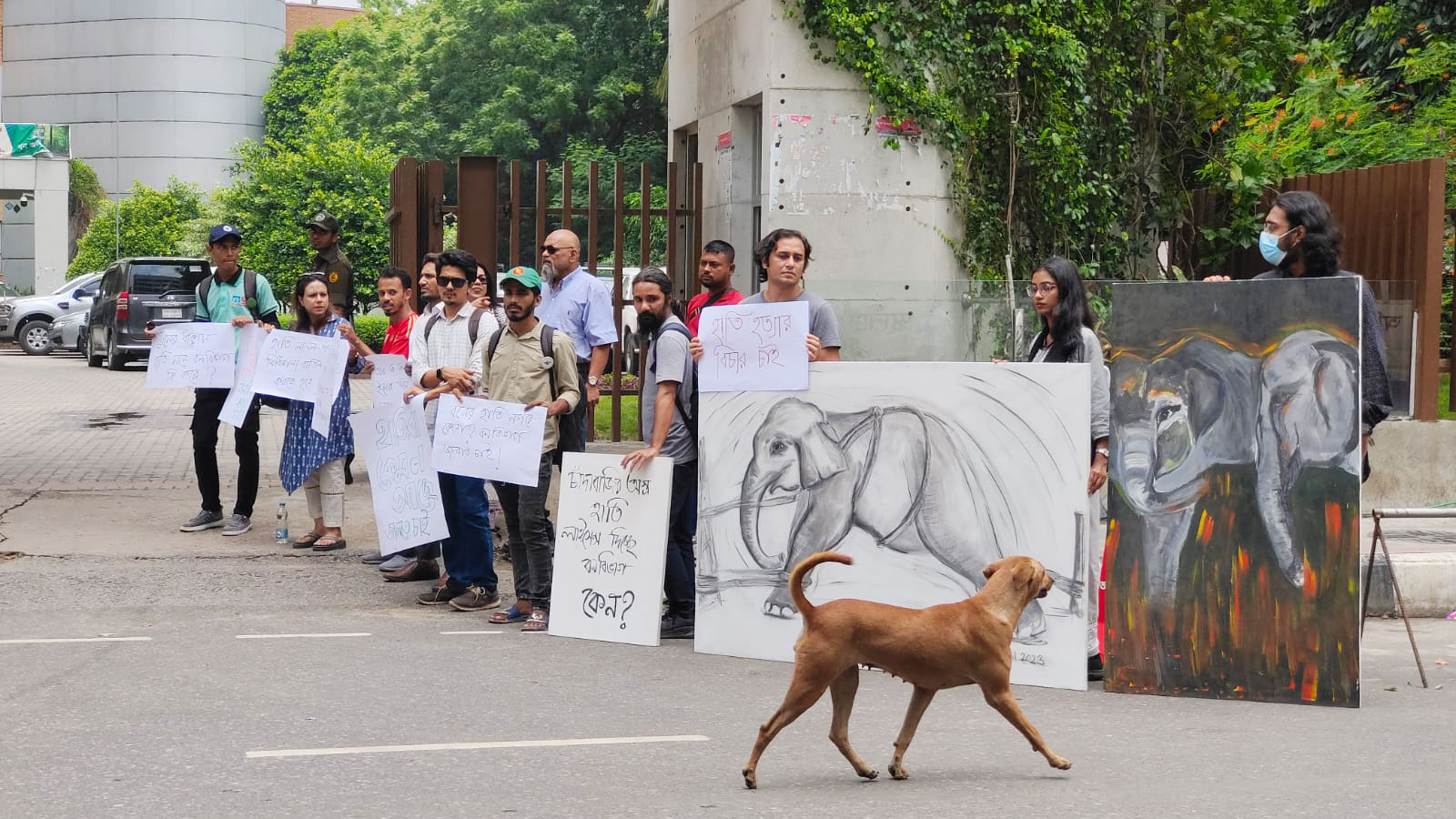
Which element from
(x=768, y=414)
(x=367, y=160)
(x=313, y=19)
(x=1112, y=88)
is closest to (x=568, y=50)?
(x=367, y=160)

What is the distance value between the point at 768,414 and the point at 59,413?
14.8 metres

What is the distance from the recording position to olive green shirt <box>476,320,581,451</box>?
26.2ft

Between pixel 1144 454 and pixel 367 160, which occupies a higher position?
pixel 367 160

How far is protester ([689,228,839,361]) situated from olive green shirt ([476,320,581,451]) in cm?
69

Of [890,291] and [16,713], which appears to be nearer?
[16,713]

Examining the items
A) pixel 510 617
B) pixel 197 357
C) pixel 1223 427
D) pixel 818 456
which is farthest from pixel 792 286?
pixel 197 357

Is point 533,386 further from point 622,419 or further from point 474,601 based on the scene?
point 622,419

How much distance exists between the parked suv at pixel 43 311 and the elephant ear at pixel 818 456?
3100cm

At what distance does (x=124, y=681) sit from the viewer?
6656mm

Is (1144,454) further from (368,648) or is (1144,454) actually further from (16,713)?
(16,713)

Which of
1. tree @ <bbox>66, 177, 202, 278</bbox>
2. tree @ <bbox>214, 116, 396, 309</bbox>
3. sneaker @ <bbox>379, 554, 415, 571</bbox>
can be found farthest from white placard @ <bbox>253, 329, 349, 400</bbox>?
tree @ <bbox>66, 177, 202, 278</bbox>

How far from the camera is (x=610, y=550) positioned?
7.81 meters

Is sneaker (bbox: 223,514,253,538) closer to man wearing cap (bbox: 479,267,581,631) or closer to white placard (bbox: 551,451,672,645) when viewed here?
man wearing cap (bbox: 479,267,581,631)

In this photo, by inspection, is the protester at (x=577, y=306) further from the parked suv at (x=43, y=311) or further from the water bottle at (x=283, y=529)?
the parked suv at (x=43, y=311)
